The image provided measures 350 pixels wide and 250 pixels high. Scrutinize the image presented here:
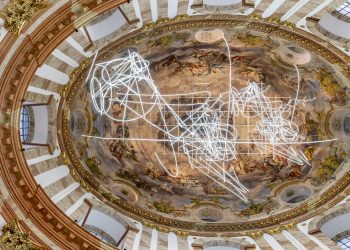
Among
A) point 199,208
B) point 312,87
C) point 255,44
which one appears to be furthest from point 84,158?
point 312,87

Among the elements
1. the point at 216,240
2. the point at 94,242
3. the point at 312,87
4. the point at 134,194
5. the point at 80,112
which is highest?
the point at 312,87

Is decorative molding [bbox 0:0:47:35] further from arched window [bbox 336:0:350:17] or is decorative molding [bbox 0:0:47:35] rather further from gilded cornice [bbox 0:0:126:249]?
arched window [bbox 336:0:350:17]

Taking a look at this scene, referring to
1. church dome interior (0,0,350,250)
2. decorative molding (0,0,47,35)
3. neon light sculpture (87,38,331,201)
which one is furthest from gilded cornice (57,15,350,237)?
decorative molding (0,0,47,35)

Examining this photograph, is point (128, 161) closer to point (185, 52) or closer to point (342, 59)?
point (185, 52)

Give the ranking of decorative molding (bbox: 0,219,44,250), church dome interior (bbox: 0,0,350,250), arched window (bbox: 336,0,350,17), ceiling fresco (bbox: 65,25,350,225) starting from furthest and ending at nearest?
ceiling fresco (bbox: 65,25,350,225) < arched window (bbox: 336,0,350,17) < church dome interior (bbox: 0,0,350,250) < decorative molding (bbox: 0,219,44,250)

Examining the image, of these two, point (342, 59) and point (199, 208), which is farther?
point (199, 208)

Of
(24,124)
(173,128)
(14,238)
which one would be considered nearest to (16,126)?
(24,124)

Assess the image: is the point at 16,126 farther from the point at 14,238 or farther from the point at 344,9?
the point at 344,9
